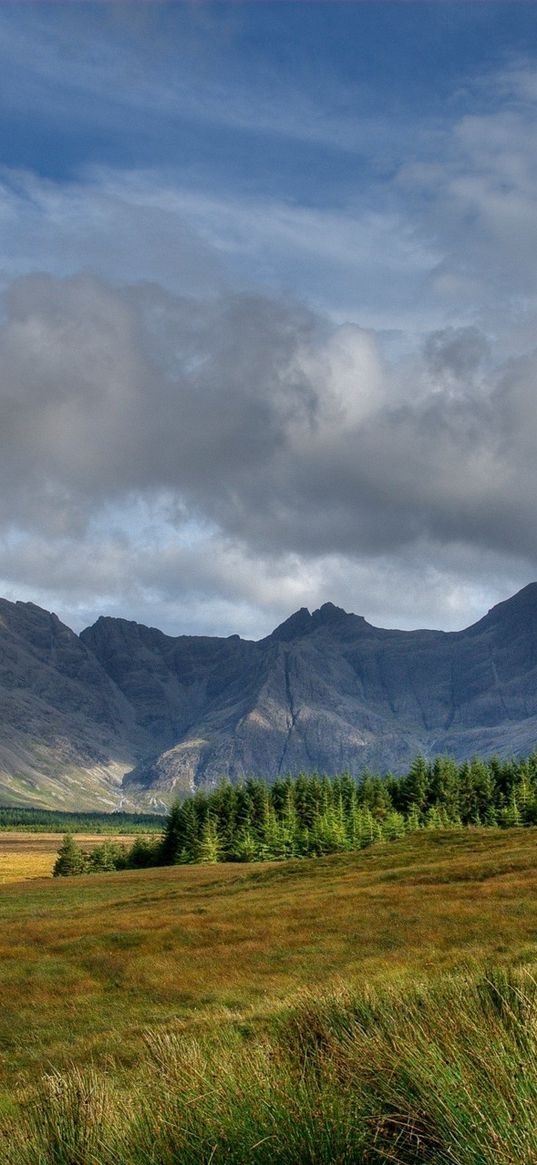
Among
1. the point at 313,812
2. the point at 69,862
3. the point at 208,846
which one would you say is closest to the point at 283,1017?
the point at 208,846

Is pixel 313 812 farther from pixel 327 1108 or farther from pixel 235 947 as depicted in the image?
pixel 327 1108

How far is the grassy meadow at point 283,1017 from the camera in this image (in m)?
5.69

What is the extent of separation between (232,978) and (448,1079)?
28.2m

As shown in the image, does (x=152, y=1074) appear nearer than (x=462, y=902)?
Yes

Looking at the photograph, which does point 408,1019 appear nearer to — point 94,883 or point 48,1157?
point 48,1157

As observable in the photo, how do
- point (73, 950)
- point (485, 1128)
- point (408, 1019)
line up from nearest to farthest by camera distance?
1. point (485, 1128)
2. point (408, 1019)
3. point (73, 950)

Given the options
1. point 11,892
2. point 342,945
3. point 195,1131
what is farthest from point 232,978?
point 11,892

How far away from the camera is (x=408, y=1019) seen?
7840 millimetres

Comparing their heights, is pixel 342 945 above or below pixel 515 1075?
below

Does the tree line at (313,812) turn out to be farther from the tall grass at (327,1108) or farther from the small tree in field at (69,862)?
the tall grass at (327,1108)

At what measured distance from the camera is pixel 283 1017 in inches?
452

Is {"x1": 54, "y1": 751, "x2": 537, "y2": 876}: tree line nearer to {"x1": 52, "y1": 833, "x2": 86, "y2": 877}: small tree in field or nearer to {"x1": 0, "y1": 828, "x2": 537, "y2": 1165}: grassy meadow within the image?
{"x1": 52, "y1": 833, "x2": 86, "y2": 877}: small tree in field

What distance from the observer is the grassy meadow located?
18.7ft

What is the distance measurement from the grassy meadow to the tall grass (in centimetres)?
2
